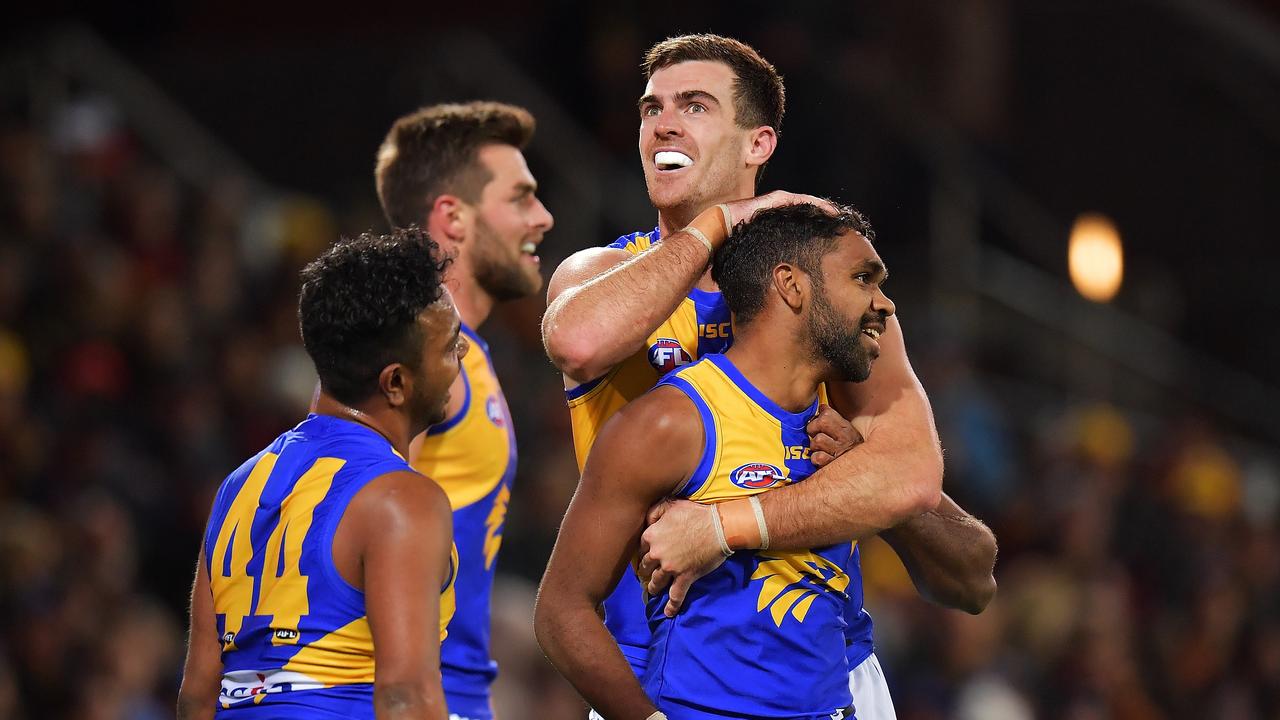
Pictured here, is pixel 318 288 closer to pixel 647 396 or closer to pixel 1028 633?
pixel 647 396

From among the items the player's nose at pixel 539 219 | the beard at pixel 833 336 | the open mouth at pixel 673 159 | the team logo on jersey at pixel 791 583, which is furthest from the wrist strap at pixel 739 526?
the player's nose at pixel 539 219

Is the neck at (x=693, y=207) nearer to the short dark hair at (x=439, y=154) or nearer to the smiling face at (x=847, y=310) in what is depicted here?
the smiling face at (x=847, y=310)

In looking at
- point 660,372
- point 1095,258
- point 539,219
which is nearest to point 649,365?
point 660,372

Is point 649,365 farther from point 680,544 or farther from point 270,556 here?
point 270,556

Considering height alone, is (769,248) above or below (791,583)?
above

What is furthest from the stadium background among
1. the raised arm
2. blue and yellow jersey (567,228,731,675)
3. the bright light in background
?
the raised arm

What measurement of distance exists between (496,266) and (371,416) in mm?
1805

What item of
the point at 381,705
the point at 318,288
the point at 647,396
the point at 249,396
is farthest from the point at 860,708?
the point at 249,396

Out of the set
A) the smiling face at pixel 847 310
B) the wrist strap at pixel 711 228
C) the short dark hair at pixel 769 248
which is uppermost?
the wrist strap at pixel 711 228

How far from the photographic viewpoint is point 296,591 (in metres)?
3.71

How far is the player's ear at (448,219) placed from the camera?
19.0ft

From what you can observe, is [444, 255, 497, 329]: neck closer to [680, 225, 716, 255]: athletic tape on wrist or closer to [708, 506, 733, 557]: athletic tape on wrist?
[680, 225, 716, 255]: athletic tape on wrist

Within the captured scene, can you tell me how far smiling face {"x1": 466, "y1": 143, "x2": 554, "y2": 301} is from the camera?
578 centimetres

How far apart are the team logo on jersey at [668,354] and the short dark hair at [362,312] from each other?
2.15ft
